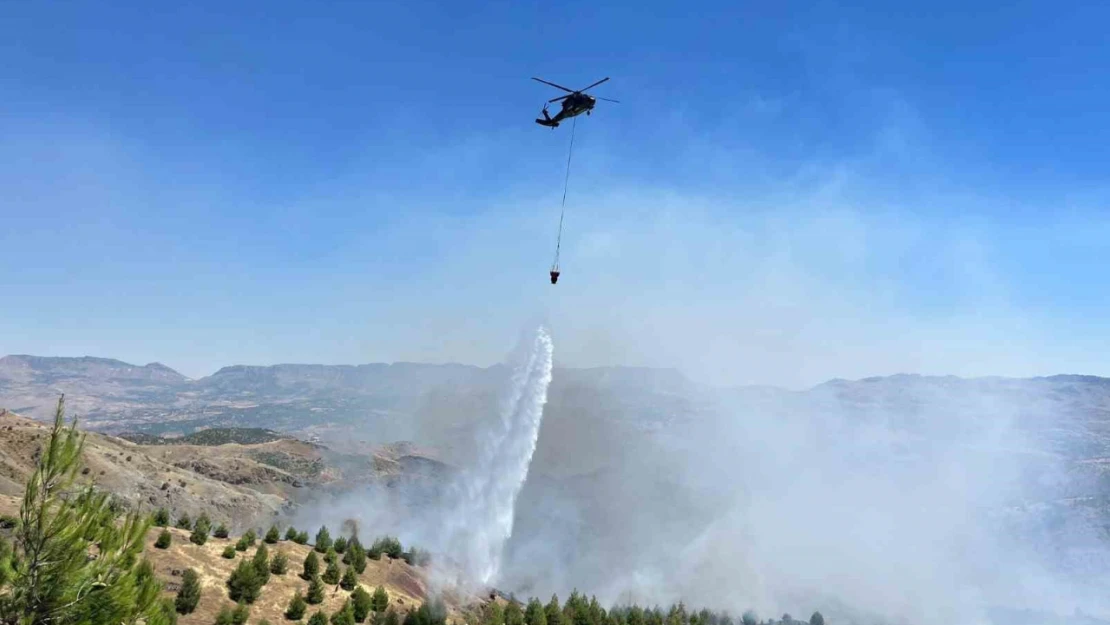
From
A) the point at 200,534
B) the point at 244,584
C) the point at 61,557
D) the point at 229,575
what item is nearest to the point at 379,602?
the point at 244,584

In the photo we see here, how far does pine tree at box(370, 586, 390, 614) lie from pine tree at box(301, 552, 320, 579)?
646cm

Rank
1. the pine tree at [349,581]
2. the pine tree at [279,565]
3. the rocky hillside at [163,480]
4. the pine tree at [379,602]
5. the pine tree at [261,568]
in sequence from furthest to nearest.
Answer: the rocky hillside at [163,480] → the pine tree at [349,581] → the pine tree at [279,565] → the pine tree at [379,602] → the pine tree at [261,568]

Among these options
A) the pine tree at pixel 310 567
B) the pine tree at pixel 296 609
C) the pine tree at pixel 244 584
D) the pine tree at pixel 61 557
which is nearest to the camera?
the pine tree at pixel 61 557

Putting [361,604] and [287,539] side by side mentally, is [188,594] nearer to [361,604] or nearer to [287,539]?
[361,604]

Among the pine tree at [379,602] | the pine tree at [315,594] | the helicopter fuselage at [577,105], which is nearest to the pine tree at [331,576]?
the pine tree at [315,594]

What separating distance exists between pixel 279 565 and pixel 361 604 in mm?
9702

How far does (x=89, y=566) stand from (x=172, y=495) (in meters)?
135

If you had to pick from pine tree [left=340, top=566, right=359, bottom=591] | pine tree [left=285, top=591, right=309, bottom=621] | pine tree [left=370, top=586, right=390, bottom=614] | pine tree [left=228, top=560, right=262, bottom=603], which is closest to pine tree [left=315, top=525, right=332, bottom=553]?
pine tree [left=340, top=566, right=359, bottom=591]

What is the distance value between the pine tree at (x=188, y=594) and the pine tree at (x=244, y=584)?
3.49 m

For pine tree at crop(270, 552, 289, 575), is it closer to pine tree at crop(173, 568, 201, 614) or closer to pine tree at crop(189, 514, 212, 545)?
pine tree at crop(189, 514, 212, 545)

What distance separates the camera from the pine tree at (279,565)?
187 feet

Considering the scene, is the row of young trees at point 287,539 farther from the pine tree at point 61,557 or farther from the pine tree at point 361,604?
the pine tree at point 61,557

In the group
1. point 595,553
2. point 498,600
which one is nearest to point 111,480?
point 498,600

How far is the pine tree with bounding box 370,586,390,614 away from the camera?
5566 cm
